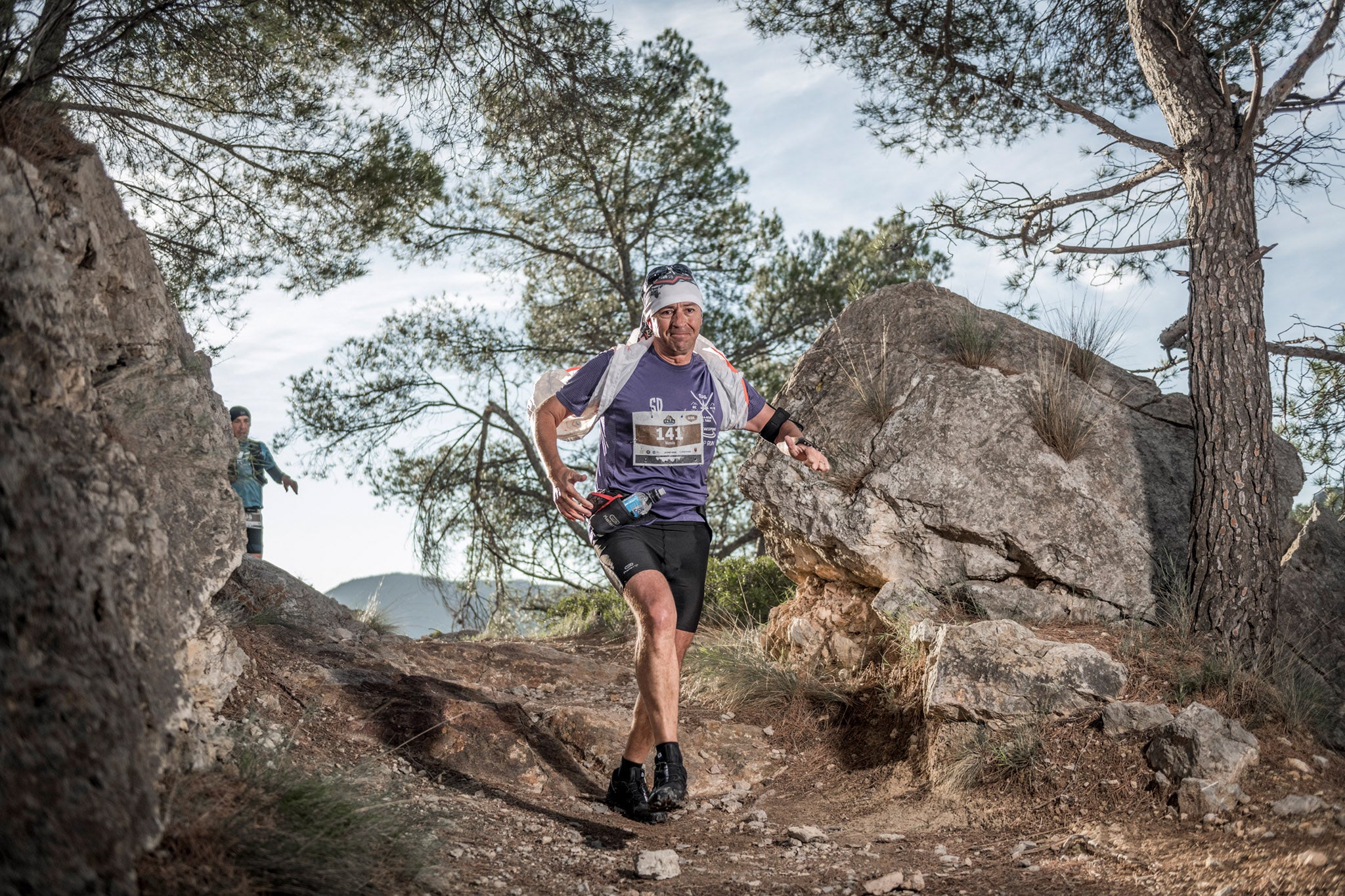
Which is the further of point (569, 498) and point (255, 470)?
point (255, 470)

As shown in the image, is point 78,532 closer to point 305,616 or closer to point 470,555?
point 305,616

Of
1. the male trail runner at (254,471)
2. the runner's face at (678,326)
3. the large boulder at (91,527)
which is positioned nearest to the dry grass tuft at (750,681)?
the runner's face at (678,326)

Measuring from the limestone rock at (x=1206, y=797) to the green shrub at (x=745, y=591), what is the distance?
160 inches

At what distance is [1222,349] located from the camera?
5.67 meters

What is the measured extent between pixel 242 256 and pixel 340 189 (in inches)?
37.2

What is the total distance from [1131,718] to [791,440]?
2.04m

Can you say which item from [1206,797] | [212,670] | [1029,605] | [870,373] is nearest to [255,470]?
[212,670]

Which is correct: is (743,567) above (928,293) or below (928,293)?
below

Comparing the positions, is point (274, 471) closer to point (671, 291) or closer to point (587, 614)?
point (587, 614)

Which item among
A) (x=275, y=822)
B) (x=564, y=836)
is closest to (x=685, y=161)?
(x=564, y=836)

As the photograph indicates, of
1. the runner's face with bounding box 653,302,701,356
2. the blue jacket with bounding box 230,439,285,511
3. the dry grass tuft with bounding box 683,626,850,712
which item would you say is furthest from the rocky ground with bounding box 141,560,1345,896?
the blue jacket with bounding box 230,439,285,511

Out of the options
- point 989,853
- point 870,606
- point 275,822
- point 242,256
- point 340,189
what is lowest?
point 989,853

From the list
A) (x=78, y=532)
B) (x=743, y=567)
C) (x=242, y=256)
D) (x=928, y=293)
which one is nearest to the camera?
(x=78, y=532)

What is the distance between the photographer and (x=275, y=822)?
113 inches
